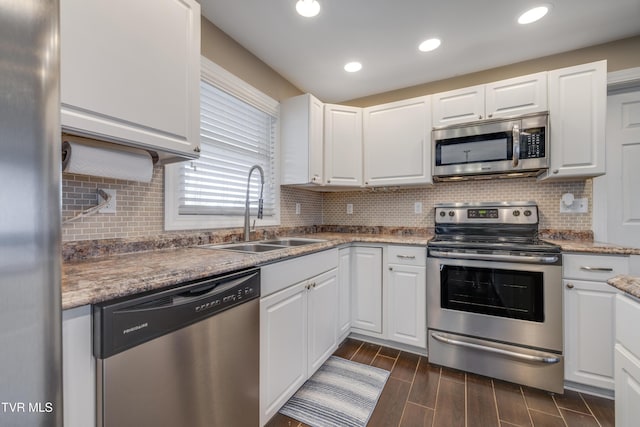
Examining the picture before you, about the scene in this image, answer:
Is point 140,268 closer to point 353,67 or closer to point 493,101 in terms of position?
point 353,67

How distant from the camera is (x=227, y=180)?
2055 mm

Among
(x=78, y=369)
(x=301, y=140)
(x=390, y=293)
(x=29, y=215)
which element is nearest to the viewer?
(x=29, y=215)

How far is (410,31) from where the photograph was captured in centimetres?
194

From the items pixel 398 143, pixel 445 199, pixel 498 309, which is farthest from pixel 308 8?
pixel 498 309

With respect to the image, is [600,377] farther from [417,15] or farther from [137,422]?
[417,15]

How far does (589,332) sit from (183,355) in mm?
2308

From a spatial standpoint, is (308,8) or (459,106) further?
(459,106)

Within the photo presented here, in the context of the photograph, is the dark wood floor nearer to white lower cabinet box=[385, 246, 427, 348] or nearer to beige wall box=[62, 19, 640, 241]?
white lower cabinet box=[385, 246, 427, 348]

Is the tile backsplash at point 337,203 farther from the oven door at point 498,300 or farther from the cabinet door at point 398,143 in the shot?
the oven door at point 498,300

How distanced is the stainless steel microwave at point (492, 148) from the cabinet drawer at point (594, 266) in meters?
0.71


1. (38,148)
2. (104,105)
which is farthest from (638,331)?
(104,105)

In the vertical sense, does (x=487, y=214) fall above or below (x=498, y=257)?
above

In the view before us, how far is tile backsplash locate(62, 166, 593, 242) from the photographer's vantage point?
1244 millimetres

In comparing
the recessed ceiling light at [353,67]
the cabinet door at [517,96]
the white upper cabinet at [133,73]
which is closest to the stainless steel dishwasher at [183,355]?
the white upper cabinet at [133,73]
